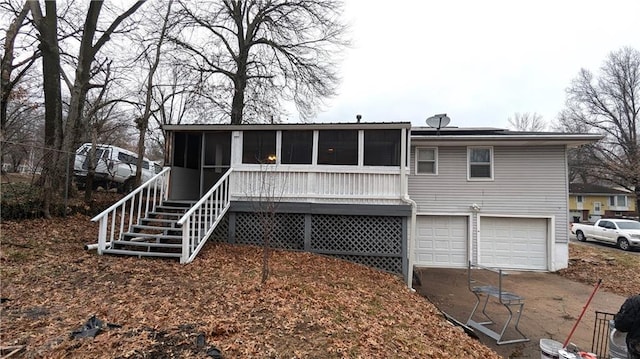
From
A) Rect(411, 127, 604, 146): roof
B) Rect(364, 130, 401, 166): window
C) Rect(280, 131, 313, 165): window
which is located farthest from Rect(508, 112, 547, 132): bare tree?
Rect(280, 131, 313, 165): window

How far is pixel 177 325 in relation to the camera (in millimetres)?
3496

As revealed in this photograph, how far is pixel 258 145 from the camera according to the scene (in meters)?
8.30

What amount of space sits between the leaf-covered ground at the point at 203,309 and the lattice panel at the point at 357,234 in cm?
102

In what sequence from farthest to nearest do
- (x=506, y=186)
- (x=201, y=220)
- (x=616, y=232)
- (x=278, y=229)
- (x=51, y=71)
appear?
(x=616, y=232), (x=506, y=186), (x=51, y=71), (x=278, y=229), (x=201, y=220)

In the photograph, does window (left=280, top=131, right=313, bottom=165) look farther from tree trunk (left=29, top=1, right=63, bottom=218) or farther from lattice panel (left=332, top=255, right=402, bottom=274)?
tree trunk (left=29, top=1, right=63, bottom=218)

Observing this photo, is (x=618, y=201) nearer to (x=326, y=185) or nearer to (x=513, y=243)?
(x=513, y=243)

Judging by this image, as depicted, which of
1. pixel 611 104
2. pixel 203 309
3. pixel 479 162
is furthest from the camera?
pixel 611 104

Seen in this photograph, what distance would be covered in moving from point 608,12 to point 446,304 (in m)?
13.6

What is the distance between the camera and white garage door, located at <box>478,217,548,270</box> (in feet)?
34.6

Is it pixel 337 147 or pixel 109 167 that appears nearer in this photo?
pixel 337 147

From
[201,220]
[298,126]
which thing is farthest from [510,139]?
[201,220]

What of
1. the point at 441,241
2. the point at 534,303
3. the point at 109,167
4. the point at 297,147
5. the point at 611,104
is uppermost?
the point at 611,104

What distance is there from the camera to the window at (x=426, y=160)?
11.0 m

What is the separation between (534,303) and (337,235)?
499cm
